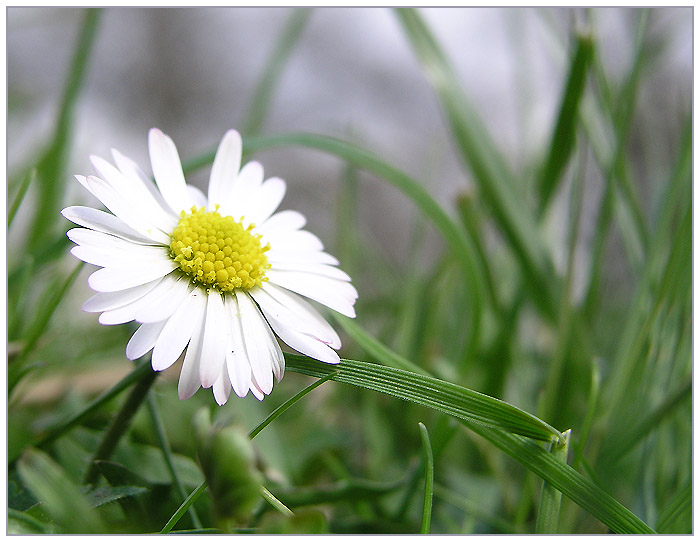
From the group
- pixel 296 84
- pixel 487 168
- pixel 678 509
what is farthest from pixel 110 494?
pixel 296 84

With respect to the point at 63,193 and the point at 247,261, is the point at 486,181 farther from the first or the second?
the point at 63,193

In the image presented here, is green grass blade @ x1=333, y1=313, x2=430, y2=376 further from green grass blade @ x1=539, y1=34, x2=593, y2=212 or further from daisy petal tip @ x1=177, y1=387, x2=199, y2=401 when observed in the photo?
green grass blade @ x1=539, y1=34, x2=593, y2=212

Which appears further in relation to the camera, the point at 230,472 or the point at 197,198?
the point at 197,198

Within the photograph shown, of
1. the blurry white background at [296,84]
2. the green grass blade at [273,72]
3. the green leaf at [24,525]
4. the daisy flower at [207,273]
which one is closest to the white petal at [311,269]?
the daisy flower at [207,273]

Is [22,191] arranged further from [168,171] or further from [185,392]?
[185,392]

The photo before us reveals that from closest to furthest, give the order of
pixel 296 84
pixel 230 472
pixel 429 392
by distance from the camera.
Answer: pixel 230 472
pixel 429 392
pixel 296 84

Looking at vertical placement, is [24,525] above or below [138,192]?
below

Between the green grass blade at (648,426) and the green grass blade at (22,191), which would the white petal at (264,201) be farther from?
the green grass blade at (648,426)
